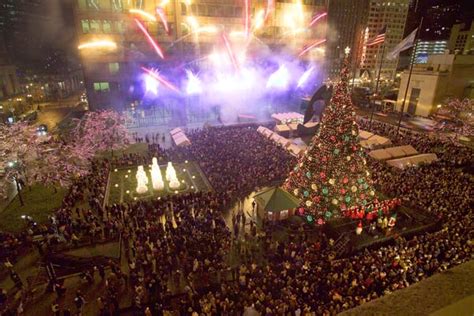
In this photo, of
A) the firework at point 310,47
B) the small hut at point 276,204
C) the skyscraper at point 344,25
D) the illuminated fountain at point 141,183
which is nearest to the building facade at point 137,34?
the firework at point 310,47

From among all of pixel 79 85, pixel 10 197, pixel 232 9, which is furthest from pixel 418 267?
pixel 79 85

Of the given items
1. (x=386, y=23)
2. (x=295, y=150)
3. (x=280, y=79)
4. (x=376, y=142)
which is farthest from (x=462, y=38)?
(x=295, y=150)

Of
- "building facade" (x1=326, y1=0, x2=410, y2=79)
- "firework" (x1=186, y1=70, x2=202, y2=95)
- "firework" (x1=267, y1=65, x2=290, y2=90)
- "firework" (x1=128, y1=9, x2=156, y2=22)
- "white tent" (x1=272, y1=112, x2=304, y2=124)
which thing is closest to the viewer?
"white tent" (x1=272, y1=112, x2=304, y2=124)

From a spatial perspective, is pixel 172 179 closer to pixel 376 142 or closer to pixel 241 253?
pixel 241 253

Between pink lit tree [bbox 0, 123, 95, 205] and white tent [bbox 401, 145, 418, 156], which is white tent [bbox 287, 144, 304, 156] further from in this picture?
pink lit tree [bbox 0, 123, 95, 205]

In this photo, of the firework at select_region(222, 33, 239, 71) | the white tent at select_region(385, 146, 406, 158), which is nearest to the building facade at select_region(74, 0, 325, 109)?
the firework at select_region(222, 33, 239, 71)

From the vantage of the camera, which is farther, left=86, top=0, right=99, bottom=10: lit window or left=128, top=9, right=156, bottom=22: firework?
left=128, top=9, right=156, bottom=22: firework
